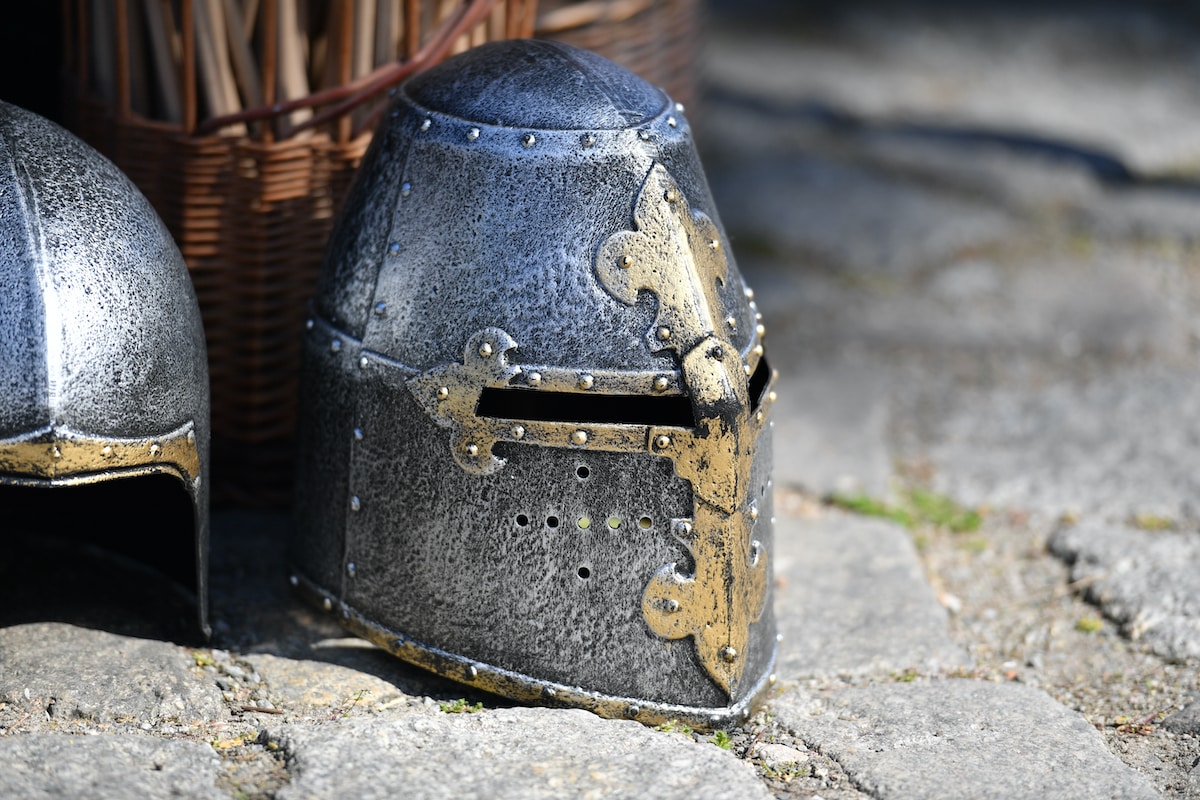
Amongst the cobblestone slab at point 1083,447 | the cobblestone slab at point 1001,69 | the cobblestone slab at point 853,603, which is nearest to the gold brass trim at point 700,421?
the cobblestone slab at point 853,603

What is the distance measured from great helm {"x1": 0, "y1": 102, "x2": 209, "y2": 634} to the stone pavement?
0.25 m

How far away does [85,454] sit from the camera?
150 cm

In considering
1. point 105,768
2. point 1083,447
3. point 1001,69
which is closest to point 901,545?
point 1083,447

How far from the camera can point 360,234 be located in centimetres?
168

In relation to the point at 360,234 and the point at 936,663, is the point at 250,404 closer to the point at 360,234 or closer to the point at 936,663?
the point at 360,234

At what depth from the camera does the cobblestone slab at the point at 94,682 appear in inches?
63.5

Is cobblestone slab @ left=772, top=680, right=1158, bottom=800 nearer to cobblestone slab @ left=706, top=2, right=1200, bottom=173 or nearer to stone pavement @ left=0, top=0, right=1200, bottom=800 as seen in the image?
stone pavement @ left=0, top=0, right=1200, bottom=800

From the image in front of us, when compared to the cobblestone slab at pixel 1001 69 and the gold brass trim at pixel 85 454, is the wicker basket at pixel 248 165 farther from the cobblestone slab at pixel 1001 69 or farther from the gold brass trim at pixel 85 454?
the cobblestone slab at pixel 1001 69

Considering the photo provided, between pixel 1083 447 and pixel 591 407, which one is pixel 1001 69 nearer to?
pixel 1083 447

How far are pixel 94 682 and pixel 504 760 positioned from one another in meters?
0.53

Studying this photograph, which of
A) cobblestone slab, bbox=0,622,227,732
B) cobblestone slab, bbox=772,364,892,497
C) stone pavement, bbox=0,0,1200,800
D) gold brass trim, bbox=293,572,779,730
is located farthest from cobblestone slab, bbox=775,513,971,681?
cobblestone slab, bbox=0,622,227,732

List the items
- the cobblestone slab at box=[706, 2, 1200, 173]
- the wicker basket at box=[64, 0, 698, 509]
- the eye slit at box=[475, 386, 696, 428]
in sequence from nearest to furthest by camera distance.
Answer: the eye slit at box=[475, 386, 696, 428] → the wicker basket at box=[64, 0, 698, 509] → the cobblestone slab at box=[706, 2, 1200, 173]

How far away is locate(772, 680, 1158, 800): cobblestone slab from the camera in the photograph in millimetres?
1590

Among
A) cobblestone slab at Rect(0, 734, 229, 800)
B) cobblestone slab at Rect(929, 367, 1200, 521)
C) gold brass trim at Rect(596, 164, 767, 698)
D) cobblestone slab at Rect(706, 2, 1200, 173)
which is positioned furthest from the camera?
cobblestone slab at Rect(706, 2, 1200, 173)
